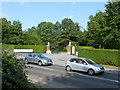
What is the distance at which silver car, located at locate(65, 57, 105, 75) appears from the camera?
45.4 ft

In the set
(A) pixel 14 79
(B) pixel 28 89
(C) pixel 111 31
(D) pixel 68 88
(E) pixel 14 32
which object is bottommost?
(D) pixel 68 88

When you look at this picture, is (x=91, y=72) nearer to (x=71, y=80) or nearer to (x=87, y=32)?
(x=71, y=80)

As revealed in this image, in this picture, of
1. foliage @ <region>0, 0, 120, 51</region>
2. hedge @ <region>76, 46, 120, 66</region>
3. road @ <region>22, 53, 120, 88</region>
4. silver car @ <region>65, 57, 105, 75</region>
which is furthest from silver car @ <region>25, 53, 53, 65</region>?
hedge @ <region>76, 46, 120, 66</region>

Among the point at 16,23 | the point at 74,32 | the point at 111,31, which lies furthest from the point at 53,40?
the point at 111,31

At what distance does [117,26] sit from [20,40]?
32775 mm

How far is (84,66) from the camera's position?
14.4 m

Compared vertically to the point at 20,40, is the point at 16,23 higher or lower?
higher

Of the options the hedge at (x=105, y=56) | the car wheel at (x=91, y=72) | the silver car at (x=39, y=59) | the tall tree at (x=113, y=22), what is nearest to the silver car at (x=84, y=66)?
the car wheel at (x=91, y=72)

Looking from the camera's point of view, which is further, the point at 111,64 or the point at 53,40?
the point at 53,40

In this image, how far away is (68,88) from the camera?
923 centimetres

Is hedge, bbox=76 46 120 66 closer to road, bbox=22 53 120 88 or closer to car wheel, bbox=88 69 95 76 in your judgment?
road, bbox=22 53 120 88

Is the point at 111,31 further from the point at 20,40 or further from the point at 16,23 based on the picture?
the point at 16,23

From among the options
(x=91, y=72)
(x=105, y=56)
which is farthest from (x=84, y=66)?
(x=105, y=56)

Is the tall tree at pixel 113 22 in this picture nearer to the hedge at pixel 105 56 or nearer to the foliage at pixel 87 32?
the foliage at pixel 87 32
